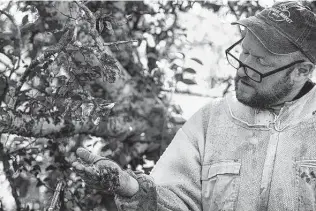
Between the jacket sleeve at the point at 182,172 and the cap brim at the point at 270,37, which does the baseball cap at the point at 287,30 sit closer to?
the cap brim at the point at 270,37

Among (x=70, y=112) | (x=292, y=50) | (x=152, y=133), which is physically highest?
(x=292, y=50)

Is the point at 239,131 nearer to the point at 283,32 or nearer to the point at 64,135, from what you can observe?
the point at 283,32

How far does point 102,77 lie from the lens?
3.82 metres

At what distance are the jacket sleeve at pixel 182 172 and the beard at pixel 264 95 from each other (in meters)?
0.26

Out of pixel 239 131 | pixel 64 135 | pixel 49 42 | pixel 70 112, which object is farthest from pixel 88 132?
pixel 239 131

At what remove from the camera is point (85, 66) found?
3895mm

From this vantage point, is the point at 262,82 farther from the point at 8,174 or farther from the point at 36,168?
the point at 8,174

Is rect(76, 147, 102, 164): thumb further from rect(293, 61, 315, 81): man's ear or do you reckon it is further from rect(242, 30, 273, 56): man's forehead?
rect(293, 61, 315, 81): man's ear

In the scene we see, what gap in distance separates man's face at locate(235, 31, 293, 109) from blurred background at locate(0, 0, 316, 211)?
23.7 inches

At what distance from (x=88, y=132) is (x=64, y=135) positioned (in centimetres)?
24

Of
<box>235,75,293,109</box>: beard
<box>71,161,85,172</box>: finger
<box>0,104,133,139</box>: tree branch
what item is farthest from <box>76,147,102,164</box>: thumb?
<box>235,75,293,109</box>: beard

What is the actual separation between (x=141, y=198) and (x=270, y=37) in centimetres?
105

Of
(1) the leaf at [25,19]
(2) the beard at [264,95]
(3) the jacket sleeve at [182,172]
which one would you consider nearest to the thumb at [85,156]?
(3) the jacket sleeve at [182,172]

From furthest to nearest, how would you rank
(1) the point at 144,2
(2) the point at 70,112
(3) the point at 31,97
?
(1) the point at 144,2
(3) the point at 31,97
(2) the point at 70,112
